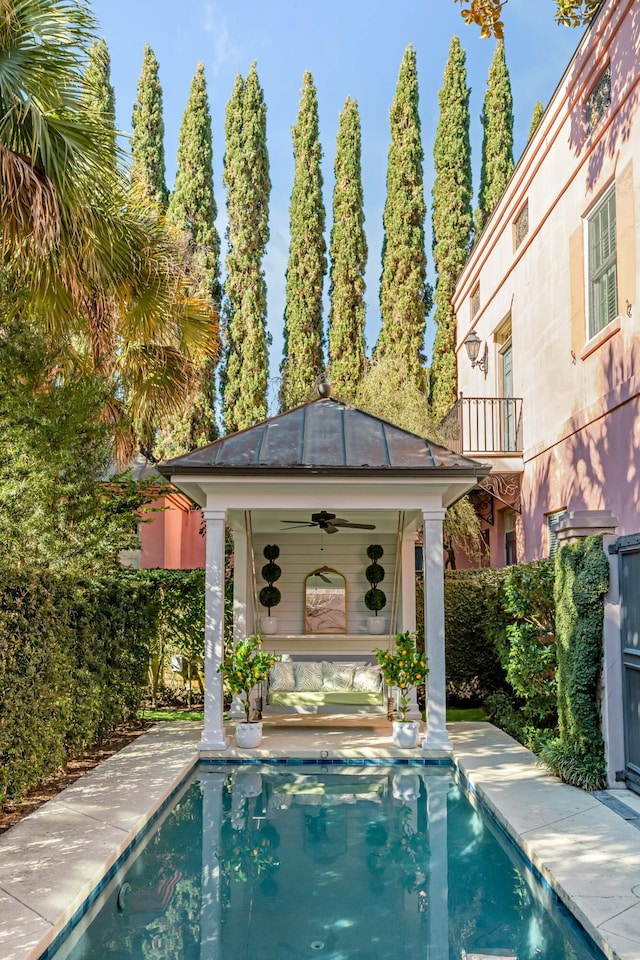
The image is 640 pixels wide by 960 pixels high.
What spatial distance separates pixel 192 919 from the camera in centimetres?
452

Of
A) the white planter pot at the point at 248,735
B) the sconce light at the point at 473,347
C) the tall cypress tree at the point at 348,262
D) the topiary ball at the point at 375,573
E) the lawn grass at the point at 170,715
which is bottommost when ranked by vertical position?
the lawn grass at the point at 170,715

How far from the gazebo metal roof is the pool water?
3220mm

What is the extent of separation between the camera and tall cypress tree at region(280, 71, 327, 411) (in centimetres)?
2473

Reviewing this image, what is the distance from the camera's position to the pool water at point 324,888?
13.6ft

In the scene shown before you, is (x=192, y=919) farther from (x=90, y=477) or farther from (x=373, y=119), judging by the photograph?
(x=373, y=119)

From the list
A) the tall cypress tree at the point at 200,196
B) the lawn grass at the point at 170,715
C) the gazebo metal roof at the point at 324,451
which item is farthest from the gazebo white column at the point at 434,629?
the tall cypress tree at the point at 200,196

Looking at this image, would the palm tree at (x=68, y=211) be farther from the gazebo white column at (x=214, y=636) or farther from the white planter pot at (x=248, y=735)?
the white planter pot at (x=248, y=735)

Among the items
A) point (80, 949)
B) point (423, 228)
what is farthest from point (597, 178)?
point (423, 228)

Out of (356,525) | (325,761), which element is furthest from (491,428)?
(325,761)

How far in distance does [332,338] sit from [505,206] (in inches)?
426

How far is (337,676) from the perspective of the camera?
10516mm

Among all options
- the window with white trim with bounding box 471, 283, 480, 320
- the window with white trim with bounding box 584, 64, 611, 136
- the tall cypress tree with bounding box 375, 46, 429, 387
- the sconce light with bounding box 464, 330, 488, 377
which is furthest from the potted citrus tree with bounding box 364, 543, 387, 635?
the tall cypress tree with bounding box 375, 46, 429, 387

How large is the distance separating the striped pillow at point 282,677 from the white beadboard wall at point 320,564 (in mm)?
972

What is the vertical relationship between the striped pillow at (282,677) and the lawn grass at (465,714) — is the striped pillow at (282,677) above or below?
above
